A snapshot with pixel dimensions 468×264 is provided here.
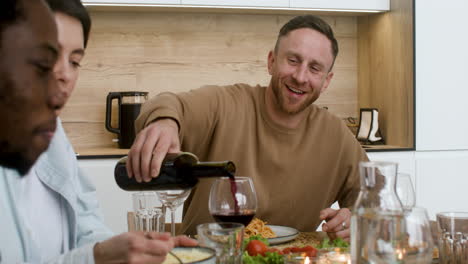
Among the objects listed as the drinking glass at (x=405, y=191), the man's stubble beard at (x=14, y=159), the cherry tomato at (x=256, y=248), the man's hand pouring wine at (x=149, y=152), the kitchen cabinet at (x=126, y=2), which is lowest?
the cherry tomato at (x=256, y=248)

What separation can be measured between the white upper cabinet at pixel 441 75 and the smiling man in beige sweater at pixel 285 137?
1230 millimetres

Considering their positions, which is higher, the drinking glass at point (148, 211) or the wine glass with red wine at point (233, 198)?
the wine glass with red wine at point (233, 198)

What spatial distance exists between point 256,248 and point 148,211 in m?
0.34

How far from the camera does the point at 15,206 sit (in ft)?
3.63

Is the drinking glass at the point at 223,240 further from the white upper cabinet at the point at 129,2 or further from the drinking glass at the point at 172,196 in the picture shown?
the white upper cabinet at the point at 129,2

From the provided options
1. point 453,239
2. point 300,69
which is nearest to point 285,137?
point 300,69

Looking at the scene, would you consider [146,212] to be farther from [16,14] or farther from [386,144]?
[386,144]

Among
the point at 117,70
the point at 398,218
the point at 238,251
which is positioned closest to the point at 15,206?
the point at 238,251

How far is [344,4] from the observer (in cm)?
310

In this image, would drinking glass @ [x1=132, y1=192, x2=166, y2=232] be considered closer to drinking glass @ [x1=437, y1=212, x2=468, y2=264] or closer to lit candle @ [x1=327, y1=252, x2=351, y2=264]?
lit candle @ [x1=327, y1=252, x2=351, y2=264]

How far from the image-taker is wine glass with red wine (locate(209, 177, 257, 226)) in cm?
124

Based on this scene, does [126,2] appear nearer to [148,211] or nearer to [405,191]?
[148,211]

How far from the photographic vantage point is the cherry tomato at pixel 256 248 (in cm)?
114

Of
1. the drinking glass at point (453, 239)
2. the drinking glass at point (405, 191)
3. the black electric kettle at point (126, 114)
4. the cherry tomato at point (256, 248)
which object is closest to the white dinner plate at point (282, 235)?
the cherry tomato at point (256, 248)
